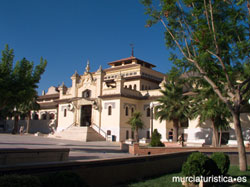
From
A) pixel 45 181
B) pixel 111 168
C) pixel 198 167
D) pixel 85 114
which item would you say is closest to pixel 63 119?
pixel 85 114

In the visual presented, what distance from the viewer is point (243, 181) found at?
1079cm

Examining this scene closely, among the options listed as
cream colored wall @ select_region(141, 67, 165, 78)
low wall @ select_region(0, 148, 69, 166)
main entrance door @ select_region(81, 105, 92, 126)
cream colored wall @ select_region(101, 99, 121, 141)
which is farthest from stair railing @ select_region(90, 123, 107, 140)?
low wall @ select_region(0, 148, 69, 166)

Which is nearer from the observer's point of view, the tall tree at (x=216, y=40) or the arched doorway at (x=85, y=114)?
the tall tree at (x=216, y=40)

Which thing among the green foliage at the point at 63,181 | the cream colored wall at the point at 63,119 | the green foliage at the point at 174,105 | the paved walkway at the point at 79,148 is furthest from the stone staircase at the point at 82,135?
the green foliage at the point at 63,181

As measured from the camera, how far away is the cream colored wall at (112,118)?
42469 mm

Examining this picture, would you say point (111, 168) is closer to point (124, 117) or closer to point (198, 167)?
point (198, 167)

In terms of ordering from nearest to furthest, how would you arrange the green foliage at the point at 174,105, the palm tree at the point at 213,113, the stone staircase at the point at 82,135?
1. the palm tree at the point at 213,113
2. the green foliage at the point at 174,105
3. the stone staircase at the point at 82,135

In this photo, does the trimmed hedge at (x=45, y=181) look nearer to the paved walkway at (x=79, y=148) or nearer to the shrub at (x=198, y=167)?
the shrub at (x=198, y=167)

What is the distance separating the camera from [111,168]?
9852 mm

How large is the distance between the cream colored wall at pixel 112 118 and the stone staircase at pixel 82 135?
1992 mm

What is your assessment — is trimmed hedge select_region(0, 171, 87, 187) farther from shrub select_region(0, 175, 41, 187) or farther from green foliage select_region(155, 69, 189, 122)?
green foliage select_region(155, 69, 189, 122)

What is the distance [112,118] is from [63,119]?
40.6 ft

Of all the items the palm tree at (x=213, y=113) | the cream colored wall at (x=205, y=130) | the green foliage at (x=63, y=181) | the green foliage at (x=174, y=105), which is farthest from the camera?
the cream colored wall at (x=205, y=130)

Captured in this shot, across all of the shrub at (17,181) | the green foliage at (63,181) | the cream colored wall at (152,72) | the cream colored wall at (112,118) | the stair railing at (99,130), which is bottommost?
the green foliage at (63,181)
